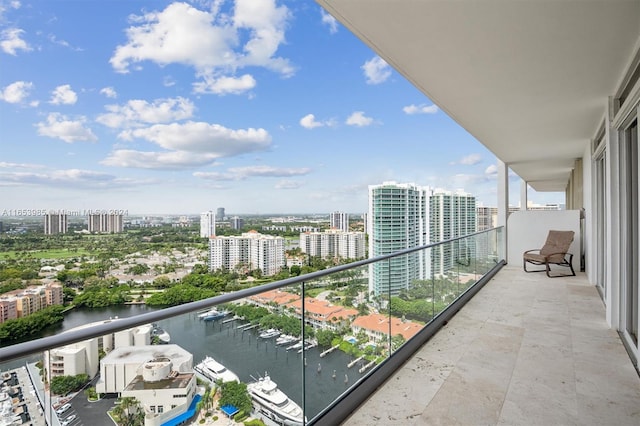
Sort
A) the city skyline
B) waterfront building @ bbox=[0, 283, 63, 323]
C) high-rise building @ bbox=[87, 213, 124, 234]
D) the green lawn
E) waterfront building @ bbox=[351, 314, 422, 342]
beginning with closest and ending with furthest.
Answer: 1. waterfront building @ bbox=[351, 314, 422, 342]
2. waterfront building @ bbox=[0, 283, 63, 323]
3. the green lawn
4. high-rise building @ bbox=[87, 213, 124, 234]
5. the city skyline

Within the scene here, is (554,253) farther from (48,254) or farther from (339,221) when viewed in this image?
(48,254)

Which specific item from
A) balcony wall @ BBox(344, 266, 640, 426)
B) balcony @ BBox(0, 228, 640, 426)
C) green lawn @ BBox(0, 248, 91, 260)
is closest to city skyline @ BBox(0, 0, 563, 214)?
green lawn @ BBox(0, 248, 91, 260)

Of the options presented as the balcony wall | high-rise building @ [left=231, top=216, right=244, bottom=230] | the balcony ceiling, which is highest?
the balcony ceiling

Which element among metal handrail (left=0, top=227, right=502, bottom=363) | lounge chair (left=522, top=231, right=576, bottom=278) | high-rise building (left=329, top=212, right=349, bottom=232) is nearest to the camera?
metal handrail (left=0, top=227, right=502, bottom=363)

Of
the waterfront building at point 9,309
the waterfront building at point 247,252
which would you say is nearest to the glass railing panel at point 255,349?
the waterfront building at point 9,309

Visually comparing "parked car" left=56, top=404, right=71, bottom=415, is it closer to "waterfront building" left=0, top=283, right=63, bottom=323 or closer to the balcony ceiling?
the balcony ceiling

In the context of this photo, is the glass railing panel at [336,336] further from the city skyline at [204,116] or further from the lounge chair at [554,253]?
the lounge chair at [554,253]

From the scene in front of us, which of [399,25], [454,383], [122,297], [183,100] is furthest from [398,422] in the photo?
[183,100]

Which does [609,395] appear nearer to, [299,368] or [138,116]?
[299,368]
